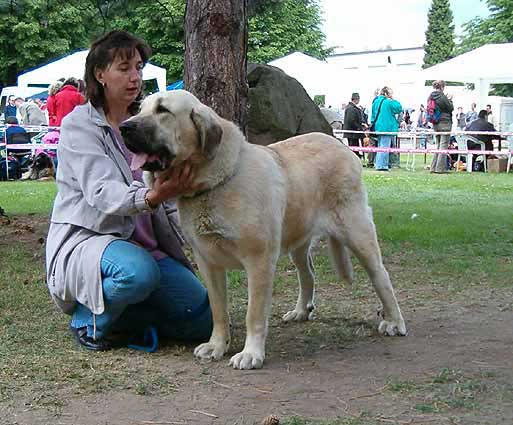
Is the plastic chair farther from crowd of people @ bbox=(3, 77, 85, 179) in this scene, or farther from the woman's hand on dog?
the woman's hand on dog

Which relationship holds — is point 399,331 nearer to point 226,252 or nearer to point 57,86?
point 226,252

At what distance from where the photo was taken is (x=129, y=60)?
443cm

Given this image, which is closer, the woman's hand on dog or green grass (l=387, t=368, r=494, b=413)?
green grass (l=387, t=368, r=494, b=413)

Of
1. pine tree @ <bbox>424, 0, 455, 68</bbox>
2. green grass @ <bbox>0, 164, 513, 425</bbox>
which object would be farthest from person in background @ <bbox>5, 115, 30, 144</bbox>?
pine tree @ <bbox>424, 0, 455, 68</bbox>

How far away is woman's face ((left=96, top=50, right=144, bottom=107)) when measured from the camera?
4.39 metres

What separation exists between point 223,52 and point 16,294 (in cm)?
265

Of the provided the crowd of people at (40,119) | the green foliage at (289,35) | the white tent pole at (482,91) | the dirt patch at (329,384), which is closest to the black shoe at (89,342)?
the dirt patch at (329,384)

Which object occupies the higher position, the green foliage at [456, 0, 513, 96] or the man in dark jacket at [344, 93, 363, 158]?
the green foliage at [456, 0, 513, 96]

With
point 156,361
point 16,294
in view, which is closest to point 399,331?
point 156,361

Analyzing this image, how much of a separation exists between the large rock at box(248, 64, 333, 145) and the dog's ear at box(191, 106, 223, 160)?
9185 mm

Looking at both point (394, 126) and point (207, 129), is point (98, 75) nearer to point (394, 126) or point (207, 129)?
point (207, 129)

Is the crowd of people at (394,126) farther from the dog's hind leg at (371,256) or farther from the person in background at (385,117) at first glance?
the dog's hind leg at (371,256)

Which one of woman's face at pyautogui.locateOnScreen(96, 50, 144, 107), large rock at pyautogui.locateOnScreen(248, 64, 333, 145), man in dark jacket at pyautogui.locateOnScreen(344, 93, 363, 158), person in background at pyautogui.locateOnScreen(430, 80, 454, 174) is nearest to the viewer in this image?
woman's face at pyautogui.locateOnScreen(96, 50, 144, 107)

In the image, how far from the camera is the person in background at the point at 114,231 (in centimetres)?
414
